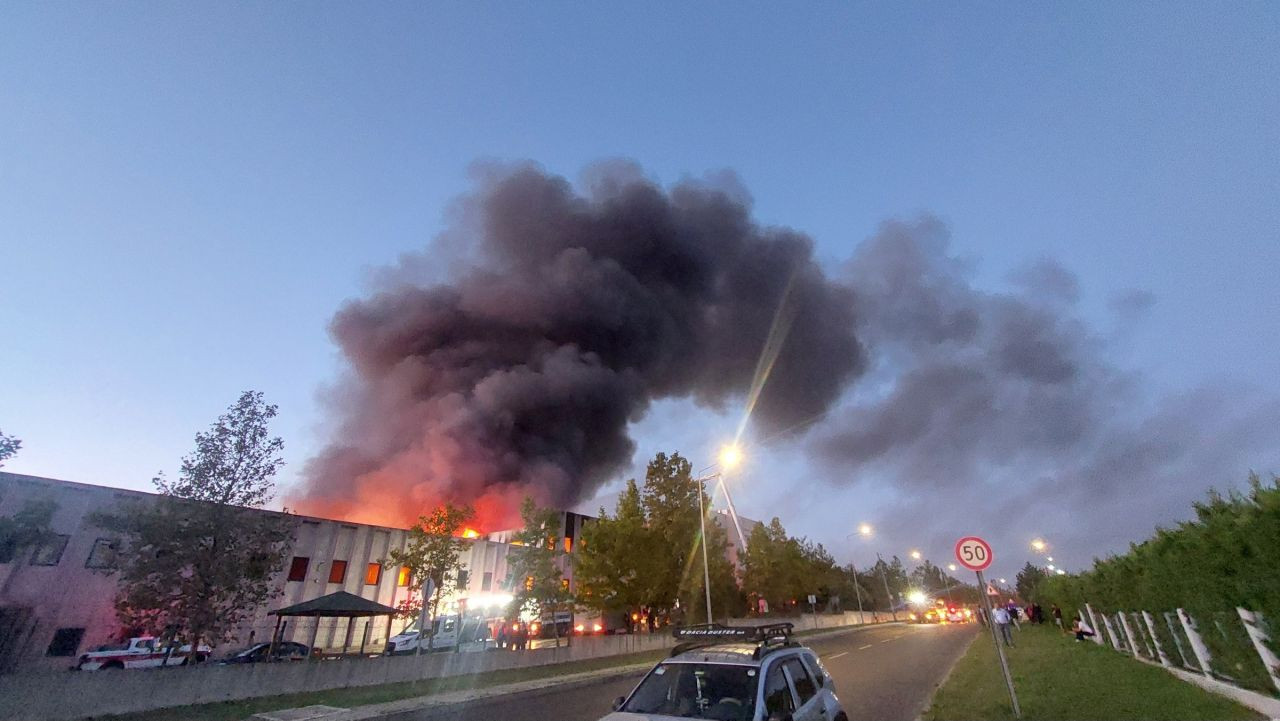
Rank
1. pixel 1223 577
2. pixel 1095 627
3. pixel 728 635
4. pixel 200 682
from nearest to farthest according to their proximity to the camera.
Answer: pixel 728 635
pixel 1223 577
pixel 200 682
pixel 1095 627

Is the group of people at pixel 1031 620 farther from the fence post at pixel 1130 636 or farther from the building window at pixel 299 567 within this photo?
the building window at pixel 299 567

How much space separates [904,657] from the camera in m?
20.3

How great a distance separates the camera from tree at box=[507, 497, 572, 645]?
2903 centimetres

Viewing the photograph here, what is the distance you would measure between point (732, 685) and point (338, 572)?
3589cm

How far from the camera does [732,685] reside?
17.8 ft

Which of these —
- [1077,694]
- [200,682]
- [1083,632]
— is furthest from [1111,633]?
[200,682]

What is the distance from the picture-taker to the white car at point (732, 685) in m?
5.14

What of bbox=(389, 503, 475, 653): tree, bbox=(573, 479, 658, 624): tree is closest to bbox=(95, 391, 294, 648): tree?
bbox=(389, 503, 475, 653): tree

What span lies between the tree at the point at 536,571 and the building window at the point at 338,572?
11.7 metres

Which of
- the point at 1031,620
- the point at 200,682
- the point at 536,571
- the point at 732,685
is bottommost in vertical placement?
the point at 200,682

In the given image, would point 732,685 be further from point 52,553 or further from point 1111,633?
point 52,553

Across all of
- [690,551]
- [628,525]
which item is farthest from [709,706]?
[690,551]

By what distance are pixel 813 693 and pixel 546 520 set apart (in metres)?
26.0

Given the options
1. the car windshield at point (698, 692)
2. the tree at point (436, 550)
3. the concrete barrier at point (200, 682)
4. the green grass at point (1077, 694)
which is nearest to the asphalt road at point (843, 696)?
the green grass at point (1077, 694)
